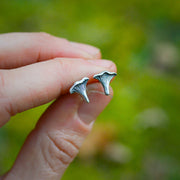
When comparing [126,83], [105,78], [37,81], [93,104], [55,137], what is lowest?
[126,83]

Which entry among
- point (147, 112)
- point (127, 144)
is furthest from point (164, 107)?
point (127, 144)

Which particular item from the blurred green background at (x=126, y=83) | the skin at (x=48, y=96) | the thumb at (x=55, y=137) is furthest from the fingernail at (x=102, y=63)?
the blurred green background at (x=126, y=83)

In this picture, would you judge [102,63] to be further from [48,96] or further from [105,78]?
[48,96]

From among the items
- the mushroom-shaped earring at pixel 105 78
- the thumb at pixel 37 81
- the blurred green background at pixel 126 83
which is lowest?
the blurred green background at pixel 126 83

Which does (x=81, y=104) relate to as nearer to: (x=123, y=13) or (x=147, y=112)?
(x=147, y=112)

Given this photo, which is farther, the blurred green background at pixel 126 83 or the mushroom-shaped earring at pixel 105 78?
the blurred green background at pixel 126 83

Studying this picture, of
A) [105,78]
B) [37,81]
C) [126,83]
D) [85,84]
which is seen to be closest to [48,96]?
[37,81]

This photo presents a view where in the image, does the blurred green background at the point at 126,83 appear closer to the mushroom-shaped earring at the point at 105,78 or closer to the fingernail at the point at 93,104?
the fingernail at the point at 93,104
